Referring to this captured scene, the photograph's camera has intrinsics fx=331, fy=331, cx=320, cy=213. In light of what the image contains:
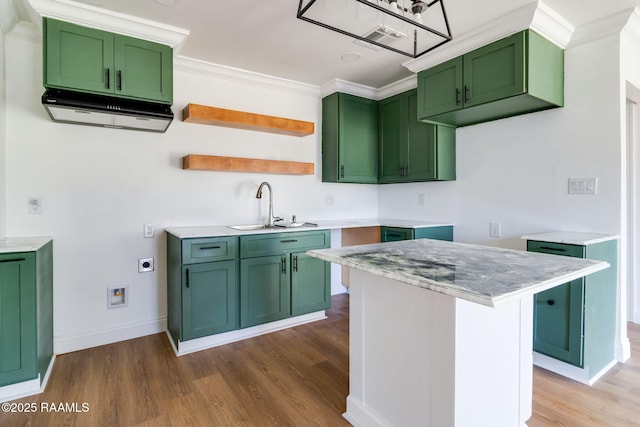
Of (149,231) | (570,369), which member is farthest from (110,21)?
(570,369)

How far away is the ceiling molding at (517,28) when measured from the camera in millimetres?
2254

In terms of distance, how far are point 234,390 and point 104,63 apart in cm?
238

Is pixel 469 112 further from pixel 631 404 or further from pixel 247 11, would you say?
pixel 631 404

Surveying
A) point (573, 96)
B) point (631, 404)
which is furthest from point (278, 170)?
point (631, 404)

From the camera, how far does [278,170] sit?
335 cm

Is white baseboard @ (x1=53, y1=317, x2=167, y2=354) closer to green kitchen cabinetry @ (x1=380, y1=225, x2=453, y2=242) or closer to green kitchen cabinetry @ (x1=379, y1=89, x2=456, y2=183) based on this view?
green kitchen cabinetry @ (x1=380, y1=225, x2=453, y2=242)

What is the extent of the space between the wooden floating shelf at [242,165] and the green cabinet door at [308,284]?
2.98ft

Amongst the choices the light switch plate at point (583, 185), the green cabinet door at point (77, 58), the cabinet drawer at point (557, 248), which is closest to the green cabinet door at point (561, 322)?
the cabinet drawer at point (557, 248)

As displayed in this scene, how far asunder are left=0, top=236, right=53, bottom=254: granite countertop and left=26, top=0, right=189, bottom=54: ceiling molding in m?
1.47

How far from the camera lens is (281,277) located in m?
2.95

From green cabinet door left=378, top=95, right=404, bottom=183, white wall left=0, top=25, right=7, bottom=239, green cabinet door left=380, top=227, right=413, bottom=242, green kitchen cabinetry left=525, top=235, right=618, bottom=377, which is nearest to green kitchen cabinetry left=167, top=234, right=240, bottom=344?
white wall left=0, top=25, right=7, bottom=239

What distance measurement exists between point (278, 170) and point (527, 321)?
245 cm

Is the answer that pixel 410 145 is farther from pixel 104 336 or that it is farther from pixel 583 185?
pixel 104 336

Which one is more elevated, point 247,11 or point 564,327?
point 247,11
